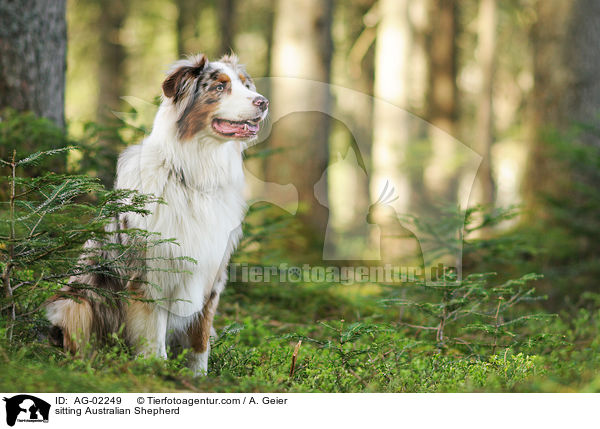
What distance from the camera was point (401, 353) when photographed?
4.07 meters

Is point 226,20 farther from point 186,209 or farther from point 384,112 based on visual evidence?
point 186,209

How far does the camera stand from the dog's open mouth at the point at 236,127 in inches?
153

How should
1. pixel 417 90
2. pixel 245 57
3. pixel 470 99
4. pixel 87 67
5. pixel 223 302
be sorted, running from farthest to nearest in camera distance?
pixel 470 99 < pixel 245 57 < pixel 87 67 < pixel 417 90 < pixel 223 302

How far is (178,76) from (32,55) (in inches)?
111

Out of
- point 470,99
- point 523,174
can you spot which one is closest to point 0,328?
point 523,174

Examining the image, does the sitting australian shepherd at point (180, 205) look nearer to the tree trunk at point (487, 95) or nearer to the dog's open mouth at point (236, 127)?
the dog's open mouth at point (236, 127)

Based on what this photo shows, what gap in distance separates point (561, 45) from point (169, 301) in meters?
7.95

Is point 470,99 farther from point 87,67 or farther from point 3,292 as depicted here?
point 3,292

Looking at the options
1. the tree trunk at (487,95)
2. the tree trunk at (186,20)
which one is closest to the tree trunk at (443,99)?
the tree trunk at (487,95)

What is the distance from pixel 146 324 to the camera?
12.9ft

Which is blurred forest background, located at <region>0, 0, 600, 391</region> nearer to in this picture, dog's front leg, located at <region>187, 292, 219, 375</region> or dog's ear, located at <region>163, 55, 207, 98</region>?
dog's ear, located at <region>163, 55, 207, 98</region>

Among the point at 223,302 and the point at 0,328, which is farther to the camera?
the point at 223,302
